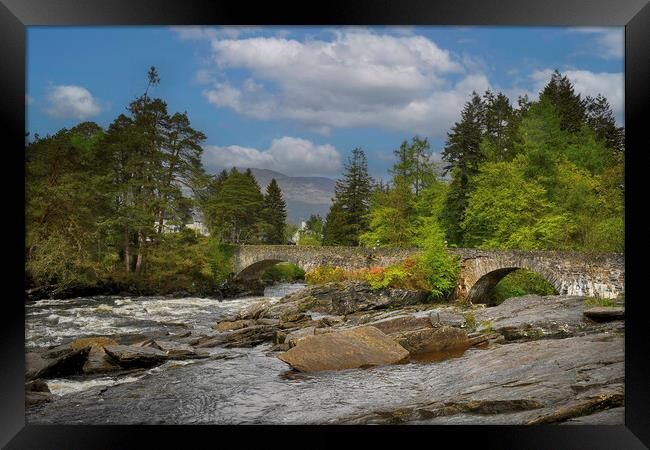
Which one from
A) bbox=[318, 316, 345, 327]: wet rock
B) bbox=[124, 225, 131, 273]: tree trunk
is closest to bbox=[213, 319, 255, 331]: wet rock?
bbox=[318, 316, 345, 327]: wet rock

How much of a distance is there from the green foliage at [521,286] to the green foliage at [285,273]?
2.93 m

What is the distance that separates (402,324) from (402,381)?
1.23 meters

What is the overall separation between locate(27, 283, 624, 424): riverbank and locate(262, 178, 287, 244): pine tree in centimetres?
126

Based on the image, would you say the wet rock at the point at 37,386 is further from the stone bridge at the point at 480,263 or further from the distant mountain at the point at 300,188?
the distant mountain at the point at 300,188

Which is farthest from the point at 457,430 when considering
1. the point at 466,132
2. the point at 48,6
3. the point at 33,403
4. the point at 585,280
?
the point at 48,6

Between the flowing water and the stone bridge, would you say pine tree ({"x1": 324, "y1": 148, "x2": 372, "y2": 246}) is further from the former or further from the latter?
the flowing water

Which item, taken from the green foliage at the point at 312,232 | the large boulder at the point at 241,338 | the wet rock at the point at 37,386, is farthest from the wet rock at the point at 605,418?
the wet rock at the point at 37,386

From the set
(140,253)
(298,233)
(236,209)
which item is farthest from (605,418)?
(140,253)

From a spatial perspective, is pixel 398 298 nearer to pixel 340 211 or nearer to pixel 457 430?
pixel 340 211

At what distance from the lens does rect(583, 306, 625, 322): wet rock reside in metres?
5.08

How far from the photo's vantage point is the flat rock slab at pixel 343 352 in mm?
4996

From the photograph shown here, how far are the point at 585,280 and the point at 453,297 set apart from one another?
2.05 metres

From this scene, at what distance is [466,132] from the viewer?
5734 mm

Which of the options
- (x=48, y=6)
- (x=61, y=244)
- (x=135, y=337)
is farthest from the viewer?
(x=135, y=337)
